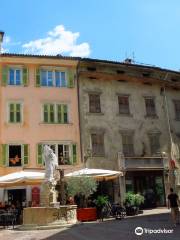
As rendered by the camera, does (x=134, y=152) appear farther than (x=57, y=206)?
Yes

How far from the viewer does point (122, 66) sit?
28172 mm

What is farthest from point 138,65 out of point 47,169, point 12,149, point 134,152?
point 47,169

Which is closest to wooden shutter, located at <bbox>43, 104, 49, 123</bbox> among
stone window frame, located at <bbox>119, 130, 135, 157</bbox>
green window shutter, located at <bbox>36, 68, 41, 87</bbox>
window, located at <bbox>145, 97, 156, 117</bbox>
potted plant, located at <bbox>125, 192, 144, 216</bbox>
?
green window shutter, located at <bbox>36, 68, 41, 87</bbox>

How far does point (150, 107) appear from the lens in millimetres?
Answer: 28734

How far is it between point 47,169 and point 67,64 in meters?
12.0

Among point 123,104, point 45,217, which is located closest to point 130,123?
point 123,104

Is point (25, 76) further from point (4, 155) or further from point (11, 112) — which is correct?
point (4, 155)

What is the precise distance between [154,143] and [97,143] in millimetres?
4743

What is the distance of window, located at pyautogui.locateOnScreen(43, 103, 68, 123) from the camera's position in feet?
82.7

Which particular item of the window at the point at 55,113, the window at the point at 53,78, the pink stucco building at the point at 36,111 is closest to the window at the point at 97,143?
the pink stucco building at the point at 36,111

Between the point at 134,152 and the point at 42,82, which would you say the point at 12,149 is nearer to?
the point at 42,82

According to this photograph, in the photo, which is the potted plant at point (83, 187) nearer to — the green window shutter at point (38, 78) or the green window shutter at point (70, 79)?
the green window shutter at point (38, 78)

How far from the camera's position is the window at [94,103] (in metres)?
26.5

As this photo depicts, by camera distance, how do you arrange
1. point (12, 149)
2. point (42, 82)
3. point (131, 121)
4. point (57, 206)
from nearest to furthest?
point (57, 206), point (12, 149), point (42, 82), point (131, 121)
